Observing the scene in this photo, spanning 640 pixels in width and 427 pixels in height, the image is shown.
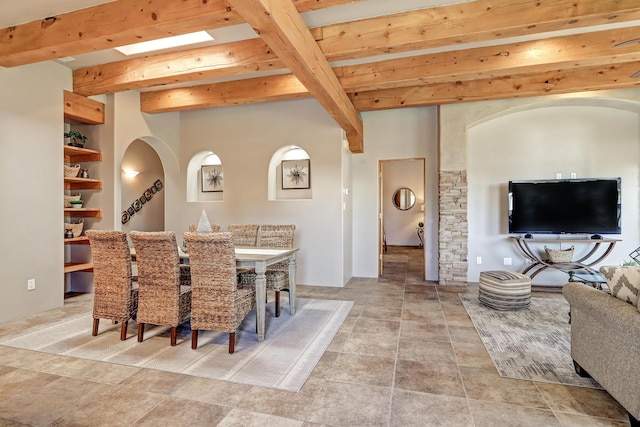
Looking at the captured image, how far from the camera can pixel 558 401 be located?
1983 mm

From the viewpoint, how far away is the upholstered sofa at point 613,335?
168 centimetres

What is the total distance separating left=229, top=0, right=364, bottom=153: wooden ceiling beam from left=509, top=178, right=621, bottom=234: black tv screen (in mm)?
3013

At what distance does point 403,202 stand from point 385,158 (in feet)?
15.7

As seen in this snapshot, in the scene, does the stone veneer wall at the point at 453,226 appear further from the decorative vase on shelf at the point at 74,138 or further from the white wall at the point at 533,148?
the decorative vase on shelf at the point at 74,138

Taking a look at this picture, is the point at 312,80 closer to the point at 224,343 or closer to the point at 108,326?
the point at 224,343

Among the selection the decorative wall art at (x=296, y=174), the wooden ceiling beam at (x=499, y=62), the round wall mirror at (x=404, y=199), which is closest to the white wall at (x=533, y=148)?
the wooden ceiling beam at (x=499, y=62)

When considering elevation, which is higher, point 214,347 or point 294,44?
point 294,44

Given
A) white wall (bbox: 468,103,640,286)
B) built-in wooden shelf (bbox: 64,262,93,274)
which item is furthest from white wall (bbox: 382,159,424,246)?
built-in wooden shelf (bbox: 64,262,93,274)

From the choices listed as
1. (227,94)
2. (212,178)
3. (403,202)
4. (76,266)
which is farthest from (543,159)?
(76,266)

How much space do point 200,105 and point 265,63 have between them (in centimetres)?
190

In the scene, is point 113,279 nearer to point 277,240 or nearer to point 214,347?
point 214,347

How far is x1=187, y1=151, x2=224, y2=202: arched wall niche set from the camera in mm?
5859

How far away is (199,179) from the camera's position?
19.9 feet

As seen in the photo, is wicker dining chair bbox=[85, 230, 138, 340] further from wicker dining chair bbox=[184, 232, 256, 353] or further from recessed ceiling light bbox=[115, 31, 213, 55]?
recessed ceiling light bbox=[115, 31, 213, 55]
